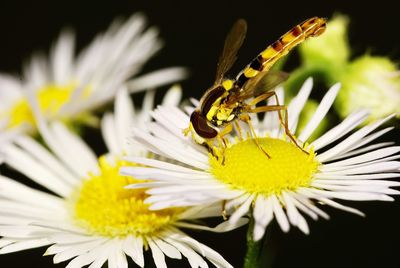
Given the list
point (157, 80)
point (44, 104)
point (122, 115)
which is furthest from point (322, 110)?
point (44, 104)

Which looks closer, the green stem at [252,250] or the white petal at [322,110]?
the green stem at [252,250]

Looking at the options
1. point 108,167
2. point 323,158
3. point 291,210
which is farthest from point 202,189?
point 108,167

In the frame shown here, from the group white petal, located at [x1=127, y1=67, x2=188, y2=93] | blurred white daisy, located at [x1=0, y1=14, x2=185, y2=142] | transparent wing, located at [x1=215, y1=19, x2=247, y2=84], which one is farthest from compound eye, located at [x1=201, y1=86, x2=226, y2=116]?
white petal, located at [x1=127, y1=67, x2=188, y2=93]

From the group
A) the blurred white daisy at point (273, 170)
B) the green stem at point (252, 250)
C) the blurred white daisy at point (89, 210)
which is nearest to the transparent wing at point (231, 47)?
the blurred white daisy at point (273, 170)

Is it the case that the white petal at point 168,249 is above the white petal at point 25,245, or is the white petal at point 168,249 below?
below

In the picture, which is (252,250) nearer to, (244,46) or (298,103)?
(298,103)

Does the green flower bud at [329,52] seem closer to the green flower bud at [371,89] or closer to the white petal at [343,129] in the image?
the green flower bud at [371,89]
